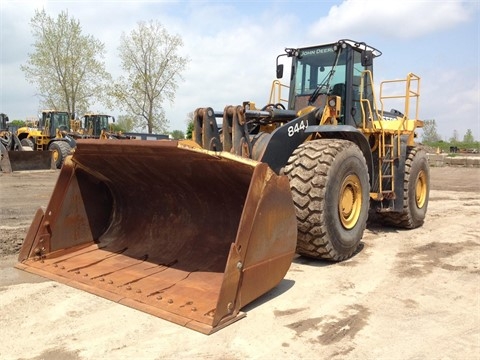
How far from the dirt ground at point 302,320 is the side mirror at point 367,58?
2702 millimetres

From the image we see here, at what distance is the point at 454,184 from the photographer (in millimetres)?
17766

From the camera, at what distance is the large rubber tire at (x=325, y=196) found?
455 cm

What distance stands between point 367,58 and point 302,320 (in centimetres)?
411

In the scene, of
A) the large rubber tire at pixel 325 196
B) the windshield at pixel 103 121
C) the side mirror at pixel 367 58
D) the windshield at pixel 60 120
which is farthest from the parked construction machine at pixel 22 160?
the large rubber tire at pixel 325 196

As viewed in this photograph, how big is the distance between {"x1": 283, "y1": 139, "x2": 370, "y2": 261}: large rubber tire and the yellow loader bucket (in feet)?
2.06

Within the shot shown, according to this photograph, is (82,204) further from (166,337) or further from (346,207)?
(346,207)

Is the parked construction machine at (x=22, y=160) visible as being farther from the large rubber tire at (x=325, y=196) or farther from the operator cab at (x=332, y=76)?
the large rubber tire at (x=325, y=196)

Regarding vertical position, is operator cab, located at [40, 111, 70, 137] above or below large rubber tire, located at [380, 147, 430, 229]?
above

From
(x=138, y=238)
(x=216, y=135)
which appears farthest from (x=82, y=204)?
(x=216, y=135)

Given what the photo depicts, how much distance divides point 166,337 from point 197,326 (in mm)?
226

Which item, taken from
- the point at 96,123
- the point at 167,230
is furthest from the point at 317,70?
the point at 96,123

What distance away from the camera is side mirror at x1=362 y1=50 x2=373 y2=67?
20.4ft

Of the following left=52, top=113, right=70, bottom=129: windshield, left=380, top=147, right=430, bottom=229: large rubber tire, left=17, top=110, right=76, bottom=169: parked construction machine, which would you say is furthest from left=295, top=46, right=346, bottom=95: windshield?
left=52, top=113, right=70, bottom=129: windshield

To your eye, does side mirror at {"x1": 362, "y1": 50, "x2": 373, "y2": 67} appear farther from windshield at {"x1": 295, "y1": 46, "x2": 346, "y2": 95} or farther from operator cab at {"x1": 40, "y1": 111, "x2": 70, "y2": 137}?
operator cab at {"x1": 40, "y1": 111, "x2": 70, "y2": 137}
